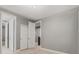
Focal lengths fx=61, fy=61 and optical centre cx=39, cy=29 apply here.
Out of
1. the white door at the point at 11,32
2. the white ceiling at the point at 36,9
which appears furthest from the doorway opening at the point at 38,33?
the white door at the point at 11,32

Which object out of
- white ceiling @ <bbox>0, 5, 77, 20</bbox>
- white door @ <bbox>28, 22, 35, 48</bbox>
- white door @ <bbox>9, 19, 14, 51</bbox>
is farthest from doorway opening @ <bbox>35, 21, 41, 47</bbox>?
white door @ <bbox>9, 19, 14, 51</bbox>

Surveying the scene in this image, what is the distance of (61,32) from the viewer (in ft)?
5.16

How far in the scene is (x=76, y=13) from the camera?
4.81 ft

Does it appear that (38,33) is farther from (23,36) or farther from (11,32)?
(11,32)

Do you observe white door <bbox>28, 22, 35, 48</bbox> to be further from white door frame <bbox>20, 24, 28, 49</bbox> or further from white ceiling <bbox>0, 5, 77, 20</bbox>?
white ceiling <bbox>0, 5, 77, 20</bbox>

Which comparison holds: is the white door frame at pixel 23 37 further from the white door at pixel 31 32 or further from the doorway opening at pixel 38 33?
the doorway opening at pixel 38 33

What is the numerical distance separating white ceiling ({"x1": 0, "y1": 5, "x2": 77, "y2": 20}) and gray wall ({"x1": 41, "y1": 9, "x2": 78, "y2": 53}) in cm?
A: 13

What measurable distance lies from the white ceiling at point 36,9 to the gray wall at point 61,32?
5.0 inches

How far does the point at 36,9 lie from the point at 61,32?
0.85 m

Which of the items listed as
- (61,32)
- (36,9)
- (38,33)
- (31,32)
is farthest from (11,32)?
(61,32)

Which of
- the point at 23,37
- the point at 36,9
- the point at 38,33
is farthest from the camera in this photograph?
the point at 38,33
